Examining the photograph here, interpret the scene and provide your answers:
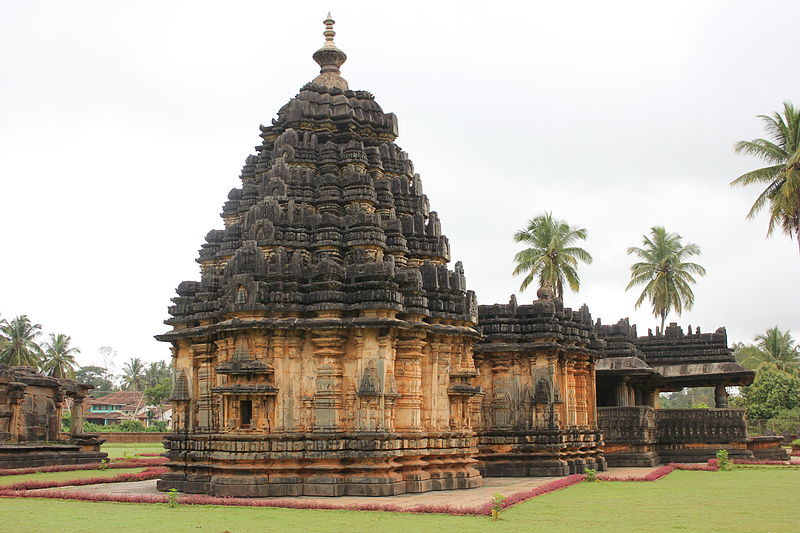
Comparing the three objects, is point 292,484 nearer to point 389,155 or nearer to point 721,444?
point 389,155

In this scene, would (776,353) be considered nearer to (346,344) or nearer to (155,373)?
(346,344)

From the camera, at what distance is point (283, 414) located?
18250 millimetres

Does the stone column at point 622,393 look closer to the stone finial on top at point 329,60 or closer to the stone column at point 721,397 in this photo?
the stone column at point 721,397

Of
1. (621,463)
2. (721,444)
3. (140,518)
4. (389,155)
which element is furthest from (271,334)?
(721,444)

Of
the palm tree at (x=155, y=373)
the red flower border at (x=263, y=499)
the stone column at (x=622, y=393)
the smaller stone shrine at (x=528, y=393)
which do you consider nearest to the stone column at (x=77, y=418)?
the red flower border at (x=263, y=499)

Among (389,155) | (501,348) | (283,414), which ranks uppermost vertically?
(389,155)

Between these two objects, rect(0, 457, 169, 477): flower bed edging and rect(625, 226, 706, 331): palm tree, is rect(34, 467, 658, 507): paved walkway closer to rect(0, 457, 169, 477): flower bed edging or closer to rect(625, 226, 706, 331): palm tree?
rect(0, 457, 169, 477): flower bed edging

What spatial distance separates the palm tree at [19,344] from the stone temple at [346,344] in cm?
4071

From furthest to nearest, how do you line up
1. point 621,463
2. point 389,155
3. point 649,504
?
point 621,463 → point 389,155 → point 649,504

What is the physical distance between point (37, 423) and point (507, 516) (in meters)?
23.3

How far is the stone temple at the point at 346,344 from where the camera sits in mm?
18141

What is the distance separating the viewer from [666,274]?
47188 millimetres

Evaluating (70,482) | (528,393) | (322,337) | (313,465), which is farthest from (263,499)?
(528,393)

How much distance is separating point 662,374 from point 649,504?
1708 centimetres
